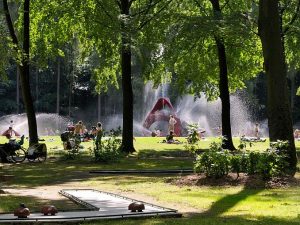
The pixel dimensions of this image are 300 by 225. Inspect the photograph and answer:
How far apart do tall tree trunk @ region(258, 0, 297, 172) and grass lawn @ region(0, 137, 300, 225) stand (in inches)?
56.4

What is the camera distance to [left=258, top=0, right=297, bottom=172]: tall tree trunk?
52.5ft

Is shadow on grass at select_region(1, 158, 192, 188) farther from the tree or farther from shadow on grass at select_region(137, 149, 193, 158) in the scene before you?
the tree

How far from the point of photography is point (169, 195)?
12.4 meters

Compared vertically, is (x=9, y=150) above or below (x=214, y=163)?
above

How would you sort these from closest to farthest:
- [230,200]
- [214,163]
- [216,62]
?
1. [230,200]
2. [214,163]
3. [216,62]

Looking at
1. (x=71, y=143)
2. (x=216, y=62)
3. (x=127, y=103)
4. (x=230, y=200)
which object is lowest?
(x=230, y=200)

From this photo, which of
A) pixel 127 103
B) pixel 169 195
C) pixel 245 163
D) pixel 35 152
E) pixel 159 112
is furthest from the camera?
pixel 159 112

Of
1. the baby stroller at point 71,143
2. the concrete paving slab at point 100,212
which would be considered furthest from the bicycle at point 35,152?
the concrete paving slab at point 100,212

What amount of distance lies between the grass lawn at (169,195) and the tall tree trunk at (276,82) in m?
1.43

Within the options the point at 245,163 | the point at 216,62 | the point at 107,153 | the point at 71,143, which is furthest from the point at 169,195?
the point at 216,62

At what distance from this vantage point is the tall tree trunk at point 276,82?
16.0 meters

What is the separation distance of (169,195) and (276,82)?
216 inches

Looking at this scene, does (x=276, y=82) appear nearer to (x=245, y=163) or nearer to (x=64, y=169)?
(x=245, y=163)

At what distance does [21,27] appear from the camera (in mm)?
29312
